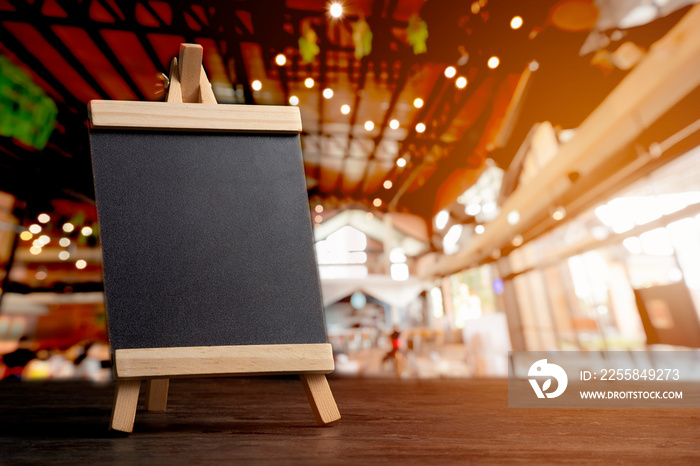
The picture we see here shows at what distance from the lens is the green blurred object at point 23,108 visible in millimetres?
4922

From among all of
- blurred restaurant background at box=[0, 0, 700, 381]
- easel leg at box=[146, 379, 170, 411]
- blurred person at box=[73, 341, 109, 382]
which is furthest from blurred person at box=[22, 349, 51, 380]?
easel leg at box=[146, 379, 170, 411]

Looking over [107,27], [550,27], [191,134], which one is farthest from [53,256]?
[550,27]

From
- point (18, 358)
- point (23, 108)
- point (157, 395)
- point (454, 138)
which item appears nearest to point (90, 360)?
point (18, 358)

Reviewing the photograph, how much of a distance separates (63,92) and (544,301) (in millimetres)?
8778

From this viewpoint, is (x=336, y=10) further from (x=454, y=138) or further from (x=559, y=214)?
(x=559, y=214)

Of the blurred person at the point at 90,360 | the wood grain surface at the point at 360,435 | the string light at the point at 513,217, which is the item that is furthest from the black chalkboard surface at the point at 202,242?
the blurred person at the point at 90,360

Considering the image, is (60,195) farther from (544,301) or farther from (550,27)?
(544,301)

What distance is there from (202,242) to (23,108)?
6362 millimetres

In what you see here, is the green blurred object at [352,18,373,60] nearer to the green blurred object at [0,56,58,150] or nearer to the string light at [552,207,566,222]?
the string light at [552,207,566,222]

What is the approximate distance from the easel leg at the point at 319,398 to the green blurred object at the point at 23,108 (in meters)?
6.16

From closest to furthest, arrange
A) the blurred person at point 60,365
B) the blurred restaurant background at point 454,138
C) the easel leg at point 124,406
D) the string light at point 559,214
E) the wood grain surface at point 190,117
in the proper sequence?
the easel leg at point 124,406 → the wood grain surface at point 190,117 → the blurred restaurant background at point 454,138 → the string light at point 559,214 → the blurred person at point 60,365

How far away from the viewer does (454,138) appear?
6988 mm

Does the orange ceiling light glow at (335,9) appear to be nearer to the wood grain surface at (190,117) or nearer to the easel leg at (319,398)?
the wood grain surface at (190,117)

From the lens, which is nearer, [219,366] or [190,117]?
[219,366]
